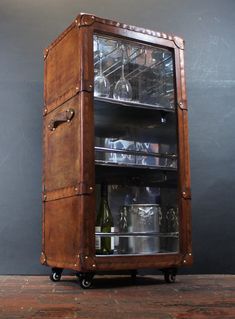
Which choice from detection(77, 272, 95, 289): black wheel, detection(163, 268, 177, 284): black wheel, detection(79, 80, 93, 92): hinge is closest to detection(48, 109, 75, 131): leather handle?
detection(79, 80, 93, 92): hinge

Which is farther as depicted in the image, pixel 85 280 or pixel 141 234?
pixel 141 234

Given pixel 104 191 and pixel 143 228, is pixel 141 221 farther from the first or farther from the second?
pixel 104 191

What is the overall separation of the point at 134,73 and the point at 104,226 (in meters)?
0.78

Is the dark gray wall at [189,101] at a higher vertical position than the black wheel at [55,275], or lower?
higher

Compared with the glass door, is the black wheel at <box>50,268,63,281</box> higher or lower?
lower

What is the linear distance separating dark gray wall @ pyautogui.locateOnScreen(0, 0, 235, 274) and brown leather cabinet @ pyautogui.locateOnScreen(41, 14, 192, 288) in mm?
271

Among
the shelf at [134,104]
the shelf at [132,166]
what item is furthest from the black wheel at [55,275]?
the shelf at [134,104]

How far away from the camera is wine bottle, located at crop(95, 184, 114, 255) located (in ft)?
6.10

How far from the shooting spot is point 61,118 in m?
1.96

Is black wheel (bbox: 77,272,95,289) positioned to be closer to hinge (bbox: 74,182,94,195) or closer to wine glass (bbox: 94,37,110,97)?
hinge (bbox: 74,182,94,195)

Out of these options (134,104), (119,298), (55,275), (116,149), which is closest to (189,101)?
(134,104)

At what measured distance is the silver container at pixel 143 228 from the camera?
77.9 inches

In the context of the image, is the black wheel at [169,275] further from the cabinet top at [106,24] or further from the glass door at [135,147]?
the cabinet top at [106,24]

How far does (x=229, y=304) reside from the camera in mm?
1438
